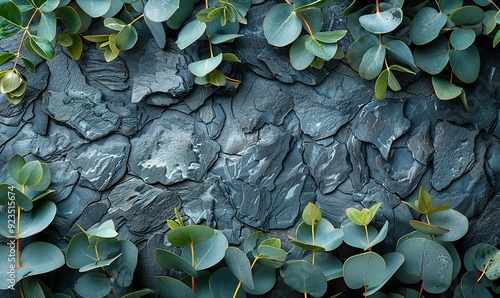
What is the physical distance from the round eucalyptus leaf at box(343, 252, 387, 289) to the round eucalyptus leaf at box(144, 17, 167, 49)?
460 mm

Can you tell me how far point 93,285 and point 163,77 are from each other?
0.35 m

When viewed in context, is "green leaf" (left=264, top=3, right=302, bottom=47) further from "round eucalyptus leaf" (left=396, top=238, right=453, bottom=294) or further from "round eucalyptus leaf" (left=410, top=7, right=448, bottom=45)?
"round eucalyptus leaf" (left=396, top=238, right=453, bottom=294)

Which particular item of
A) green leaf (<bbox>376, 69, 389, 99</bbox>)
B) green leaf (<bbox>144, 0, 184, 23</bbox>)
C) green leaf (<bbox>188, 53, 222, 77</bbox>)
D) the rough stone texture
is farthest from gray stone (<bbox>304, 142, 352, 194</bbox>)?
green leaf (<bbox>144, 0, 184, 23</bbox>)

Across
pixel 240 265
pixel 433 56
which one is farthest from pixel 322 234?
pixel 433 56

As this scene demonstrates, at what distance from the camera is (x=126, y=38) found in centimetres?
A: 92

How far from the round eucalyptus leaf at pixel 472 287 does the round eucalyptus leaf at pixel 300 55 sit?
431mm

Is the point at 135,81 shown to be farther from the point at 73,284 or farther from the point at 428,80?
the point at 428,80

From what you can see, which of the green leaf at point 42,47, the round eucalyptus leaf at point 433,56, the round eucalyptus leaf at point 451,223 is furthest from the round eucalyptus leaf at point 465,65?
the green leaf at point 42,47

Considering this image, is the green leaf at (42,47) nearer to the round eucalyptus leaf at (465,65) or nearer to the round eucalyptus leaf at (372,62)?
the round eucalyptus leaf at (372,62)

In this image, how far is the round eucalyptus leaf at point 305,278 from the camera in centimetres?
87

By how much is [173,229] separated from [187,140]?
0.52ft

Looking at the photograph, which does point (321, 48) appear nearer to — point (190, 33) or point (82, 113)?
point (190, 33)

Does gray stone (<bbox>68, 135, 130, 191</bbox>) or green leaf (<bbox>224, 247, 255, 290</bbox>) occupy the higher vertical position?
gray stone (<bbox>68, 135, 130, 191</bbox>)

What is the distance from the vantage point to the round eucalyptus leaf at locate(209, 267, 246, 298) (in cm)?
88
